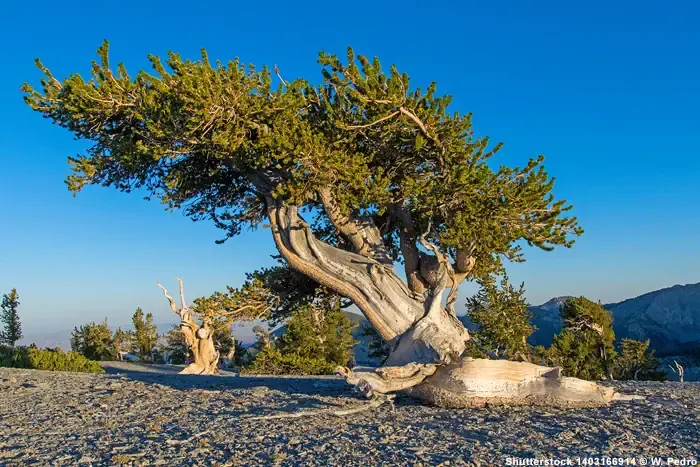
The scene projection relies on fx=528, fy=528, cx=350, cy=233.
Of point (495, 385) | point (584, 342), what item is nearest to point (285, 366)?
point (495, 385)

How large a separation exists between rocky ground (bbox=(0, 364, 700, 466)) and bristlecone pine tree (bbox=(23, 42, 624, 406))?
966 millimetres

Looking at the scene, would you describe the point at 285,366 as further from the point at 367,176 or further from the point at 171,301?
the point at 367,176

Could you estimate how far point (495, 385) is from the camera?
388 inches

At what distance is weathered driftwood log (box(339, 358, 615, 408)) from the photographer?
31.8 feet

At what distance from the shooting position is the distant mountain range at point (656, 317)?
8438 cm

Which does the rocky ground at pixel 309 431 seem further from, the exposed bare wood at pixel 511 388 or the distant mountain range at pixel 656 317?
the distant mountain range at pixel 656 317

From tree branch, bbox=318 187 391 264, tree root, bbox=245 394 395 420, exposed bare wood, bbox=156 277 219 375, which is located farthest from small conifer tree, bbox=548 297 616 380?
tree root, bbox=245 394 395 420

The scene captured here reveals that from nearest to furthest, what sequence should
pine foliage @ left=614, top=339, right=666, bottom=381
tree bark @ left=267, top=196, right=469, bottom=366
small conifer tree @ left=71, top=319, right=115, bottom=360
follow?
tree bark @ left=267, top=196, right=469, bottom=366 → pine foliage @ left=614, top=339, right=666, bottom=381 → small conifer tree @ left=71, top=319, right=115, bottom=360

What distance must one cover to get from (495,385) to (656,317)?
3922 inches

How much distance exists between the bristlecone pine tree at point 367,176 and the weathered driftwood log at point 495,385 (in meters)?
0.02

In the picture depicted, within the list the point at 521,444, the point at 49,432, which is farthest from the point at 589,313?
the point at 49,432

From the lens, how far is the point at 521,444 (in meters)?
6.38

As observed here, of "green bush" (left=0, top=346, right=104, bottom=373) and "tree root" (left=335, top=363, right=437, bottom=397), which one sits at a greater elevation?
"green bush" (left=0, top=346, right=104, bottom=373)

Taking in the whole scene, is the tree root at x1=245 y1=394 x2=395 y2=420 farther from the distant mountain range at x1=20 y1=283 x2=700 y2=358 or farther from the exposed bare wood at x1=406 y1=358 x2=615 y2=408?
the distant mountain range at x1=20 y1=283 x2=700 y2=358
